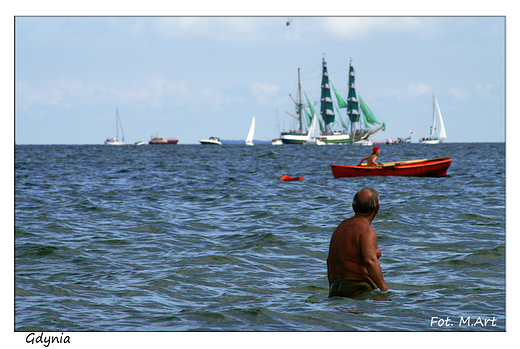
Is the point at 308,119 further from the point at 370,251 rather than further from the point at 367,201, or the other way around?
the point at 370,251

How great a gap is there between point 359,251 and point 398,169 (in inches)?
872

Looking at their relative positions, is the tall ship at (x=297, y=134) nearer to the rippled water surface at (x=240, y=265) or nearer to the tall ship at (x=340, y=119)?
the tall ship at (x=340, y=119)

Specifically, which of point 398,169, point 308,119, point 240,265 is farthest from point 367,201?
point 308,119

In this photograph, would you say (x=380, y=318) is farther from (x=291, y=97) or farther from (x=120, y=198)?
(x=291, y=97)

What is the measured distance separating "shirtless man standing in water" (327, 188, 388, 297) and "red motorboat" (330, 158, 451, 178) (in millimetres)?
20378

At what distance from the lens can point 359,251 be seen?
5645 millimetres

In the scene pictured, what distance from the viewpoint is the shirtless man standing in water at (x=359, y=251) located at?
5531 millimetres

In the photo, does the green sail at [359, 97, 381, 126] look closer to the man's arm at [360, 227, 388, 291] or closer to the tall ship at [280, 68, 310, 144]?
the tall ship at [280, 68, 310, 144]

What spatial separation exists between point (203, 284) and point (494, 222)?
8.87m

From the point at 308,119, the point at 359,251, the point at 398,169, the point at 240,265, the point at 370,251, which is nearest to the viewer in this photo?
the point at 370,251

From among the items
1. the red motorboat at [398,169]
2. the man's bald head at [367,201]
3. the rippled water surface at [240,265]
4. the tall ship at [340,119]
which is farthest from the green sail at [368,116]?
the man's bald head at [367,201]

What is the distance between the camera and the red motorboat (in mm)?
26211

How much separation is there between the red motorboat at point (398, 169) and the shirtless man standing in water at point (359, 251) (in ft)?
66.9

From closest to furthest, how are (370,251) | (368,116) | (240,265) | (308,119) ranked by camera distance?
(370,251) < (240,265) < (368,116) < (308,119)
